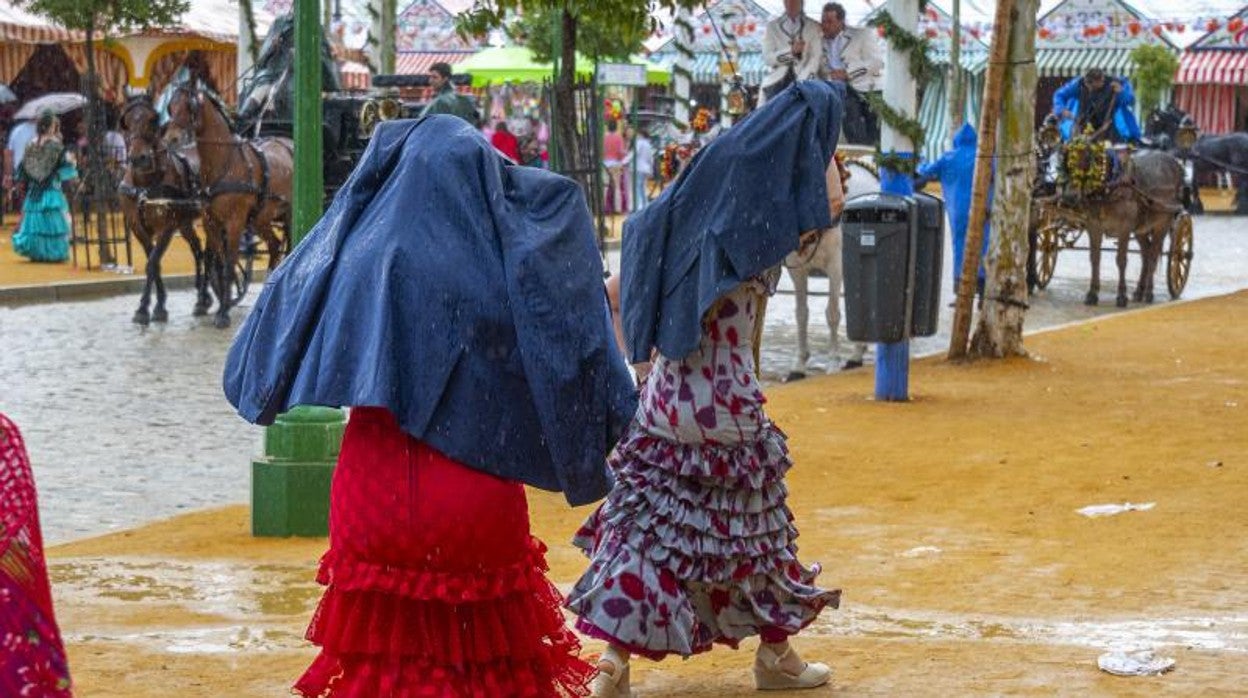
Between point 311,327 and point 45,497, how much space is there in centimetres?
647

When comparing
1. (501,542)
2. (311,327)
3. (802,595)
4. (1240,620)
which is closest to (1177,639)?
(1240,620)

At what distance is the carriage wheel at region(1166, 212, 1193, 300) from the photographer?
74.9 ft

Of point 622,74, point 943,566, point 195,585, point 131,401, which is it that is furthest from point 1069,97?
point 195,585

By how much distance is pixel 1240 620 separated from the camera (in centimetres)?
729

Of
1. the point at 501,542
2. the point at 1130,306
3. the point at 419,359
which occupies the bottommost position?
the point at 1130,306

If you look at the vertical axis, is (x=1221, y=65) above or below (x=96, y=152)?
above

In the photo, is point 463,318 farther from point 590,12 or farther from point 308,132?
point 590,12

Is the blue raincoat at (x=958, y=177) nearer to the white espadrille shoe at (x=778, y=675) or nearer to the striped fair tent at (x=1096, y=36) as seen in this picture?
the white espadrille shoe at (x=778, y=675)

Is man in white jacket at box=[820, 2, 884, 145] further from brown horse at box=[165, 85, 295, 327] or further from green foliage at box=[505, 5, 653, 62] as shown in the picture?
brown horse at box=[165, 85, 295, 327]

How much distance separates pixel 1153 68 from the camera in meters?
42.0

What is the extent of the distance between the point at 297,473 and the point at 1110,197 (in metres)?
14.3

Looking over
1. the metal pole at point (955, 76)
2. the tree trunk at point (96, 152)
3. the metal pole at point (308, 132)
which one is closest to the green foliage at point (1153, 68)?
the metal pole at point (955, 76)

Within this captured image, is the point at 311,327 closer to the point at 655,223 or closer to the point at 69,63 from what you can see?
the point at 655,223

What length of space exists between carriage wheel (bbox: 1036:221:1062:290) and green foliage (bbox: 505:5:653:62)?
490 centimetres
